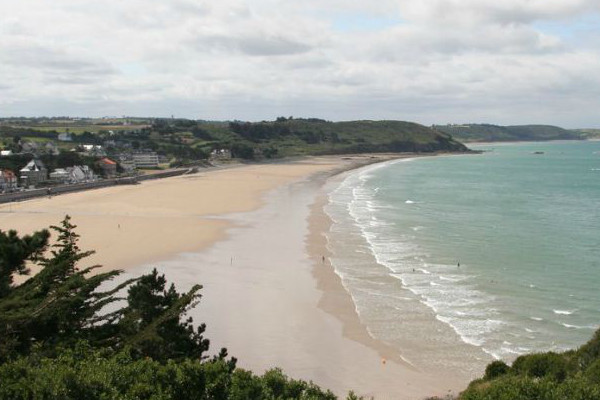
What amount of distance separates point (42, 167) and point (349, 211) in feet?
133

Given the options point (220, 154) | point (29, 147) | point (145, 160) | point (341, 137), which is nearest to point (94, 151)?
point (145, 160)

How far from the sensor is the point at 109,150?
342 feet

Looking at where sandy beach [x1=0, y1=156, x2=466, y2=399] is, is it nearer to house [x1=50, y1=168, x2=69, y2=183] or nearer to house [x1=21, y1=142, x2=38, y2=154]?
house [x1=50, y1=168, x2=69, y2=183]

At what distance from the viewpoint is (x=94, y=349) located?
12164 mm

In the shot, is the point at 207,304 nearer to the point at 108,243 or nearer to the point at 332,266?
the point at 332,266

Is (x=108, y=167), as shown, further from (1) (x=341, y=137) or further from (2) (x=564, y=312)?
(1) (x=341, y=137)

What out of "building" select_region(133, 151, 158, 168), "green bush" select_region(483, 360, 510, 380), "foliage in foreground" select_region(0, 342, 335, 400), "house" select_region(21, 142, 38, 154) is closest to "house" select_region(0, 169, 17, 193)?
"house" select_region(21, 142, 38, 154)

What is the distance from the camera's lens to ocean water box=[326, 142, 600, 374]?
67.6 feet

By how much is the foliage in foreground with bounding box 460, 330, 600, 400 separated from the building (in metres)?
88.5

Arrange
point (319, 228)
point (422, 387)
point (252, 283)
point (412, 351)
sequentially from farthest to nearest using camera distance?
point (319, 228) → point (252, 283) → point (412, 351) → point (422, 387)

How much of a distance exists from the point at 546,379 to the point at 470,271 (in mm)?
17815

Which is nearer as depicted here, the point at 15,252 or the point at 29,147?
the point at 15,252

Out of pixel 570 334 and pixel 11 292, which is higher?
pixel 11 292

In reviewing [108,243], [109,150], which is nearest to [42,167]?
[109,150]
